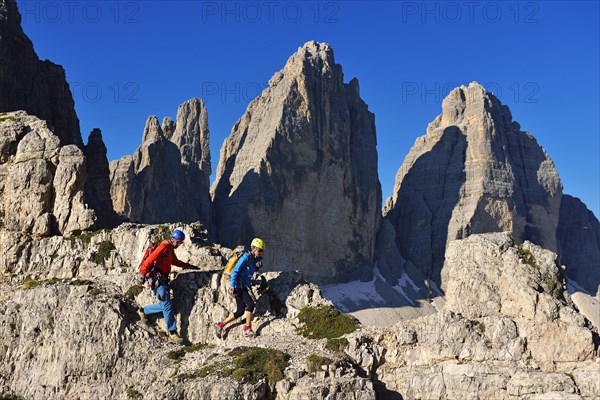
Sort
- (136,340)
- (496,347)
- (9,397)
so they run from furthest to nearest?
(136,340) → (9,397) → (496,347)

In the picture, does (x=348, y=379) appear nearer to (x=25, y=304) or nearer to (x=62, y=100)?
(x=25, y=304)

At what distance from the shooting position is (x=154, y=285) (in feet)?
78.4

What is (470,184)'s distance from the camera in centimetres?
16188

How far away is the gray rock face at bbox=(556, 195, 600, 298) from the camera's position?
590 ft

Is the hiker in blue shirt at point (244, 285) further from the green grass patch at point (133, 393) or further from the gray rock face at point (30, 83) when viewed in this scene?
the gray rock face at point (30, 83)

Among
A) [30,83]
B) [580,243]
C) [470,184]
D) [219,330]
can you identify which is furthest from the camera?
[580,243]

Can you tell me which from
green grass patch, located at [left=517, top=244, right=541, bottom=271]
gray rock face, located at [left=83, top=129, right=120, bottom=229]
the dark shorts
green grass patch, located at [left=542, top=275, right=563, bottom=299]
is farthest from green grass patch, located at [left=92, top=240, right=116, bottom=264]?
gray rock face, located at [left=83, top=129, right=120, bottom=229]

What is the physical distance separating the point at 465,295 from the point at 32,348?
1444 cm

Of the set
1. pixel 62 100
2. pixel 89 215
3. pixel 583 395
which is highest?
pixel 62 100

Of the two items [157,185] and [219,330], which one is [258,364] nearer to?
[219,330]

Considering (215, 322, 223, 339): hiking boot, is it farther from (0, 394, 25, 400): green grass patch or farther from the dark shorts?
(0, 394, 25, 400): green grass patch

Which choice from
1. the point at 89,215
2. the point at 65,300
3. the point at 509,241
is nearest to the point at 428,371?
the point at 509,241

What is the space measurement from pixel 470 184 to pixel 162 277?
14443 cm

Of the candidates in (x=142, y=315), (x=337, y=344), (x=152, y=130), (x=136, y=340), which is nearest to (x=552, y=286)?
(x=337, y=344)
